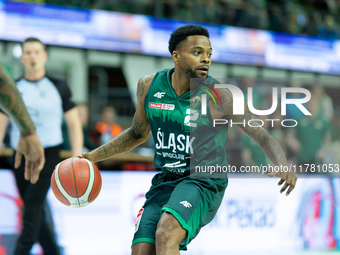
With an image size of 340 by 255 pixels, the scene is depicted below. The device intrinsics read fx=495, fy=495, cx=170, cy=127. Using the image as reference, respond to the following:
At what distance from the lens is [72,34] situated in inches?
449

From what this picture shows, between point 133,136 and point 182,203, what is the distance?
89 centimetres

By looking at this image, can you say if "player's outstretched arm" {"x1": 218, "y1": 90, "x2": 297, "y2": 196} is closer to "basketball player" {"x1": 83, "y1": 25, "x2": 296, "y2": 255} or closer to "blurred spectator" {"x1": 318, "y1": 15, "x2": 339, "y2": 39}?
"basketball player" {"x1": 83, "y1": 25, "x2": 296, "y2": 255}

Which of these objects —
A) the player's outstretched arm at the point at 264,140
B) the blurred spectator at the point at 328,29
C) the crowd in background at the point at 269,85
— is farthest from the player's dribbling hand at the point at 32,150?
the blurred spectator at the point at 328,29

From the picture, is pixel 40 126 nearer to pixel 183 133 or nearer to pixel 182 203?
pixel 183 133

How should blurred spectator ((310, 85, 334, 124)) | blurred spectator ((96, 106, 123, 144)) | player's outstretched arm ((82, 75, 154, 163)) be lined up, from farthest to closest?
1. blurred spectator ((310, 85, 334, 124))
2. blurred spectator ((96, 106, 123, 144))
3. player's outstretched arm ((82, 75, 154, 163))

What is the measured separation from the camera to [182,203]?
307 cm

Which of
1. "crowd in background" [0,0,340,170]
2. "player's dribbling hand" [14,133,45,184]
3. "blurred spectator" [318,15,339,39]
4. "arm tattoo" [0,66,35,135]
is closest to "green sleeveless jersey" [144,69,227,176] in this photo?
"player's dribbling hand" [14,133,45,184]

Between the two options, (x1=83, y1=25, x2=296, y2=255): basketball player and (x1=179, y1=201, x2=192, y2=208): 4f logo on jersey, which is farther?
(x1=83, y1=25, x2=296, y2=255): basketball player

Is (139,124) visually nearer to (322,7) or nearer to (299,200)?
(299,200)

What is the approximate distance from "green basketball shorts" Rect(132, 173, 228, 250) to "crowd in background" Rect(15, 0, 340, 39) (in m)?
8.77

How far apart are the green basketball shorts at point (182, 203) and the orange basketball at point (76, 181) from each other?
1.42 ft

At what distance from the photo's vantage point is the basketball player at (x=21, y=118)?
284 centimetres

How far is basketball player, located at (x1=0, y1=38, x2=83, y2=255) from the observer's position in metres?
4.83

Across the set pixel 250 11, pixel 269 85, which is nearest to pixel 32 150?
pixel 269 85
